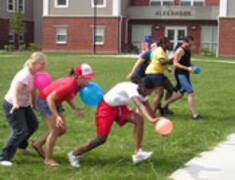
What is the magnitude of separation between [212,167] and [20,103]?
2.62m

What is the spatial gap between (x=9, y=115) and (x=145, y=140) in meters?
2.58

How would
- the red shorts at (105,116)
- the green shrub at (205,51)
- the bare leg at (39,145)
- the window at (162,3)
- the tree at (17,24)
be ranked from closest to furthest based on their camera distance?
the red shorts at (105,116) < the bare leg at (39,145) < the green shrub at (205,51) < the window at (162,3) < the tree at (17,24)

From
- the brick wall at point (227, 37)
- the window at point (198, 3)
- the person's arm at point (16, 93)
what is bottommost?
the person's arm at point (16, 93)

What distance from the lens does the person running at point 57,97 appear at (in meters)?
5.92

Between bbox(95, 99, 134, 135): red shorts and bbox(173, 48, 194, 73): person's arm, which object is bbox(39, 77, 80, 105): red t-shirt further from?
bbox(173, 48, 194, 73): person's arm

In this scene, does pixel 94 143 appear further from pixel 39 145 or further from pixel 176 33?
pixel 176 33

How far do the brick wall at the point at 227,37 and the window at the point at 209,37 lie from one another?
2722mm

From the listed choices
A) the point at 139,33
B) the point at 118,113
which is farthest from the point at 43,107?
the point at 139,33

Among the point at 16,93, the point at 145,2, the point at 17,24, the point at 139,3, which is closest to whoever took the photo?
the point at 16,93

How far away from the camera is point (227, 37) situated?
4097cm

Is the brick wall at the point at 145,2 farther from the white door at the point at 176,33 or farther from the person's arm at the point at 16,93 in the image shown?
the person's arm at the point at 16,93

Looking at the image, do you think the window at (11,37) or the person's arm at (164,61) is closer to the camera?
the person's arm at (164,61)

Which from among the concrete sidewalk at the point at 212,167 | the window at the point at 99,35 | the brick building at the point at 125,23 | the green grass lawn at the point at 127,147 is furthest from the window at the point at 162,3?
the concrete sidewalk at the point at 212,167

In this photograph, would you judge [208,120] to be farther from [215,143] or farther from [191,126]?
[215,143]
